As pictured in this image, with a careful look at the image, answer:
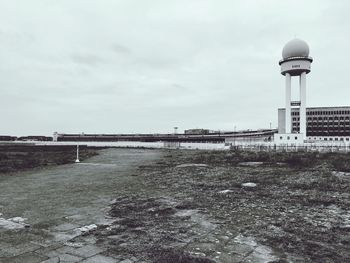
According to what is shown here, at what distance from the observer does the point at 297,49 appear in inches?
3024

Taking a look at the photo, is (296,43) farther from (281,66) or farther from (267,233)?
(267,233)

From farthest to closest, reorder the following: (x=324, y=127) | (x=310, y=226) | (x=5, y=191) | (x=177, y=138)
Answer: (x=177, y=138) → (x=324, y=127) → (x=5, y=191) → (x=310, y=226)

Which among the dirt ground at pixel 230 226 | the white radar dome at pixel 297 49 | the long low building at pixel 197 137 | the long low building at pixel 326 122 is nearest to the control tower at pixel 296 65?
the white radar dome at pixel 297 49

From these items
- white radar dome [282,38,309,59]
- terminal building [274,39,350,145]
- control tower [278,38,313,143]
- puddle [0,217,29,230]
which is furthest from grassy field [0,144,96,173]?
white radar dome [282,38,309,59]

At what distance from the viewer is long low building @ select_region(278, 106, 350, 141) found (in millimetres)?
105875

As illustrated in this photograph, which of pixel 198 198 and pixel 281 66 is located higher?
pixel 281 66

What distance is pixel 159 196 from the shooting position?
37.4 feet

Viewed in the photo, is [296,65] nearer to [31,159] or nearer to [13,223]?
[31,159]

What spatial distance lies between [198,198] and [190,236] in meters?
4.35

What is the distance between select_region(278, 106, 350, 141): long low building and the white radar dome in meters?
33.2

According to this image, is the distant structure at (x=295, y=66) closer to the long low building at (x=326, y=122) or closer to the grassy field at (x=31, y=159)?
the long low building at (x=326, y=122)

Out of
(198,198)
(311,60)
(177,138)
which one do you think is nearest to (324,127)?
(311,60)

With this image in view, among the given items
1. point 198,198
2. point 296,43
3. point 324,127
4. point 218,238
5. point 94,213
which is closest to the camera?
point 218,238

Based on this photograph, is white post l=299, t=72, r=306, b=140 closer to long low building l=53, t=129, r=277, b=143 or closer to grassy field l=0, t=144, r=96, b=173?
long low building l=53, t=129, r=277, b=143
